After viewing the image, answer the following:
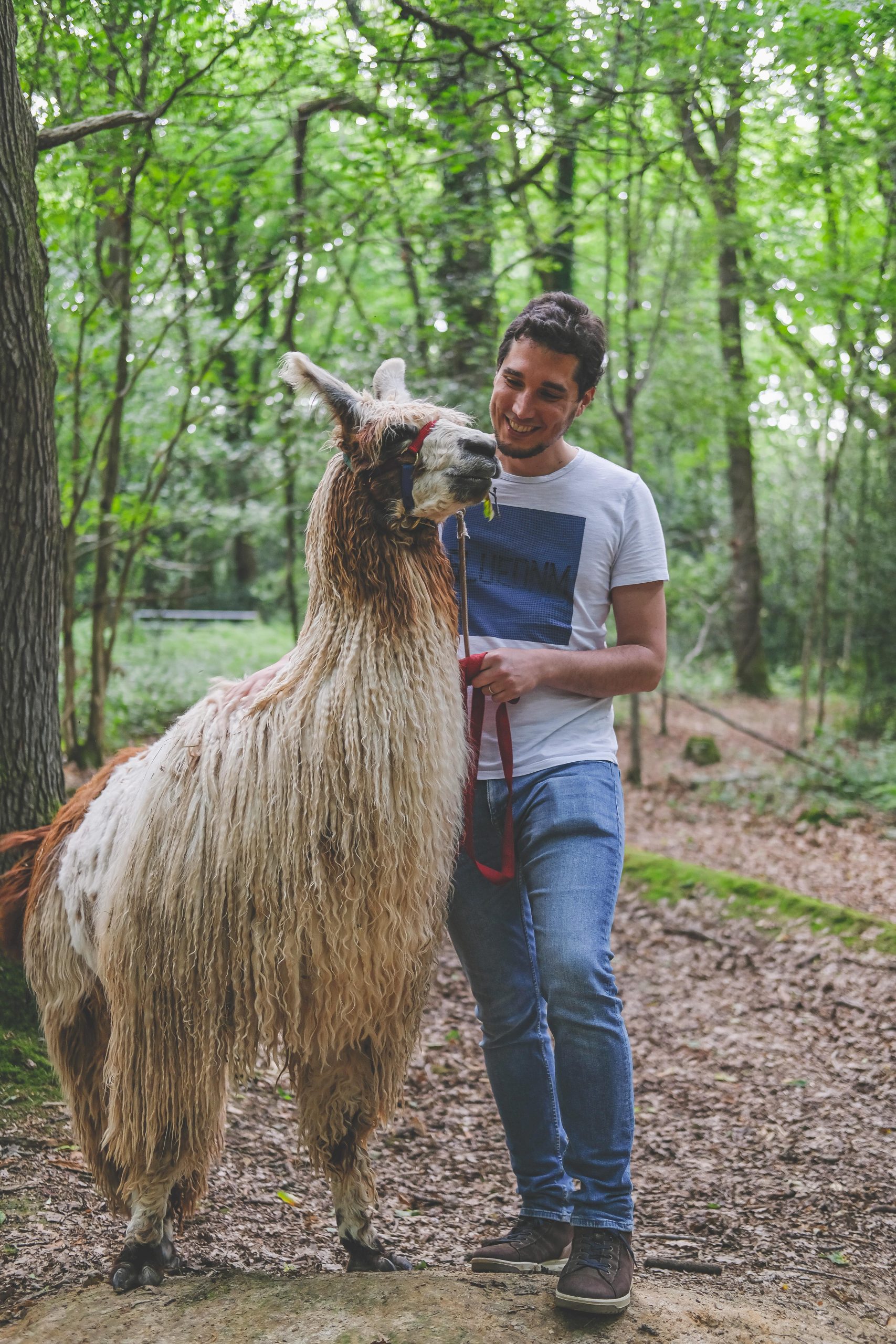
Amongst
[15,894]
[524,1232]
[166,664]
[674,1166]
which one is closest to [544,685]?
[524,1232]

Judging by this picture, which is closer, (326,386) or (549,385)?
(326,386)

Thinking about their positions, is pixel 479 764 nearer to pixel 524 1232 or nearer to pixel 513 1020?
pixel 513 1020

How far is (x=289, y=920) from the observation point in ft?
7.62

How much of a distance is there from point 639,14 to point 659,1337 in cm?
525

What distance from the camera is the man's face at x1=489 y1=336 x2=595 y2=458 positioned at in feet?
8.14

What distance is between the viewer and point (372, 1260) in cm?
259

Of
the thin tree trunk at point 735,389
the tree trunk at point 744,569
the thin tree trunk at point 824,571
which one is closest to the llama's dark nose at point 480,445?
the thin tree trunk at point 735,389

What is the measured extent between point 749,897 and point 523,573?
13.8 feet

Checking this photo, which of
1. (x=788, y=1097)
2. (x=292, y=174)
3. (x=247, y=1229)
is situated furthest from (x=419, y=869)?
(x=292, y=174)

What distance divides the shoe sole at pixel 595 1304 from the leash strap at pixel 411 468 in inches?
70.2

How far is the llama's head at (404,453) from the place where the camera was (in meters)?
2.26

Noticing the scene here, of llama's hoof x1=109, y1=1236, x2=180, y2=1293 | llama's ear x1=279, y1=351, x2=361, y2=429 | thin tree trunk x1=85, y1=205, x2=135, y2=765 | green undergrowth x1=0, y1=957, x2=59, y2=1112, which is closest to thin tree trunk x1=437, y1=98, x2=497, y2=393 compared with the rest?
thin tree trunk x1=85, y1=205, x2=135, y2=765

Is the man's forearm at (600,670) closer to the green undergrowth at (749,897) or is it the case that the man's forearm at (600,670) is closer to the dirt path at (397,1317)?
the dirt path at (397,1317)

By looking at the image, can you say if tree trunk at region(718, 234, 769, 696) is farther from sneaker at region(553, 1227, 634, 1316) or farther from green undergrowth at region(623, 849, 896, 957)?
sneaker at region(553, 1227, 634, 1316)
